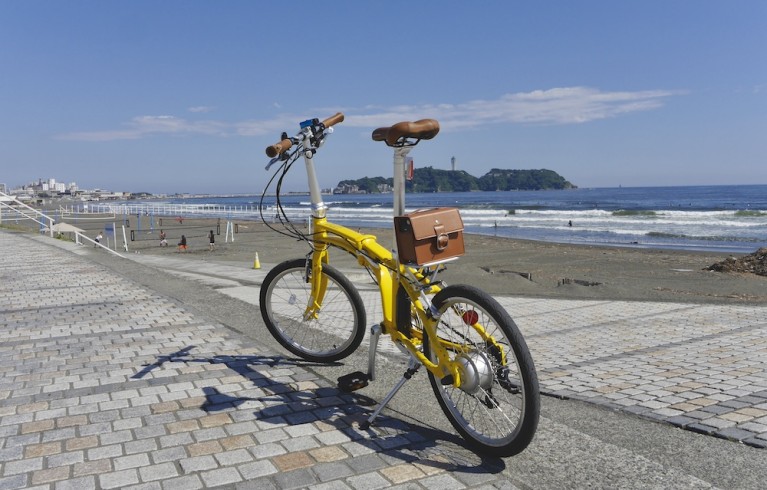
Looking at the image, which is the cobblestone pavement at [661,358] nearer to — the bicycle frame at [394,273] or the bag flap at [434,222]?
the bicycle frame at [394,273]

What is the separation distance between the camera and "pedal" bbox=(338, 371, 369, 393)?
411 cm

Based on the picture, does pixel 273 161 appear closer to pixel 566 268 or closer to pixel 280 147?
pixel 280 147

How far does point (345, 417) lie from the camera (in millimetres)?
3760

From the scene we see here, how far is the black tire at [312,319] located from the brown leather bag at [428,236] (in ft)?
4.59

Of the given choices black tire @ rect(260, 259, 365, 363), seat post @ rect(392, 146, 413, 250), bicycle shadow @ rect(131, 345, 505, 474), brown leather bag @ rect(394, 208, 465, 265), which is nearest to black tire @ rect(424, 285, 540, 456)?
bicycle shadow @ rect(131, 345, 505, 474)

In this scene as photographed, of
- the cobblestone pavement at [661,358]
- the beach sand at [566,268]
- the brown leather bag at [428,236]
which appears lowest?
the beach sand at [566,268]

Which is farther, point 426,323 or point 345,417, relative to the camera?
point 345,417

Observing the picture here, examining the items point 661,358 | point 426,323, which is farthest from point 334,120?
point 661,358

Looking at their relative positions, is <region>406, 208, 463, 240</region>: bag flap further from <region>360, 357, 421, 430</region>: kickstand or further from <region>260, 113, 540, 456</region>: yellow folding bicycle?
<region>360, 357, 421, 430</region>: kickstand

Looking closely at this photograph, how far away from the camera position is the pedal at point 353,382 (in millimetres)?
4109

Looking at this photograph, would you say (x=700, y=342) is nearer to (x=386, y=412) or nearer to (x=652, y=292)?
(x=386, y=412)

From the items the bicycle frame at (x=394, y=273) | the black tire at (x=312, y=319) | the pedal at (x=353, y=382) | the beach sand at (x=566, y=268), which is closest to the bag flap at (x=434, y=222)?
the bicycle frame at (x=394, y=273)

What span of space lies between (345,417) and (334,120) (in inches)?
83.1

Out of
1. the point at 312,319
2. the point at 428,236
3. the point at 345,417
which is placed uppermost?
the point at 428,236
